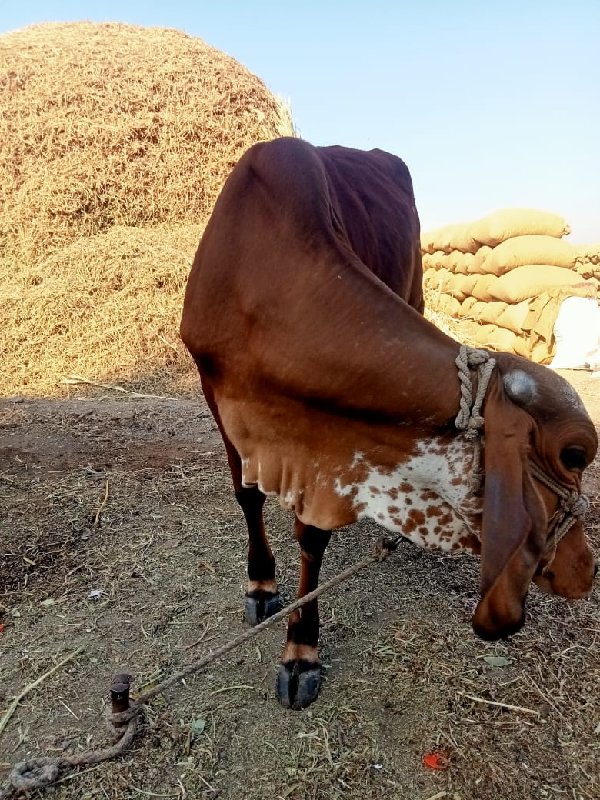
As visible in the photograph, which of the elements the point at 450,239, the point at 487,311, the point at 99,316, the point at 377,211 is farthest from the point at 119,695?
the point at 450,239

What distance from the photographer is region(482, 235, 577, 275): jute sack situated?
9812 millimetres

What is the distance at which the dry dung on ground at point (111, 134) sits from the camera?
26.8 ft

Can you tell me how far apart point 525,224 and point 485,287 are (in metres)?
1.17

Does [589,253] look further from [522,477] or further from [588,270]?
[522,477]

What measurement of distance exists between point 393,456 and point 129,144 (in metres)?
7.79

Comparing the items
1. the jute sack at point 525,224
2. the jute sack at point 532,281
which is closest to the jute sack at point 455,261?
the jute sack at point 525,224

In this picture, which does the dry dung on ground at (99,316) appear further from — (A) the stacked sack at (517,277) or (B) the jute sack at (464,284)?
(B) the jute sack at (464,284)

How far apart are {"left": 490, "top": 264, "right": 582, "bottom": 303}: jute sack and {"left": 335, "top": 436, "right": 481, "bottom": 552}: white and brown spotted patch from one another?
8.28 m

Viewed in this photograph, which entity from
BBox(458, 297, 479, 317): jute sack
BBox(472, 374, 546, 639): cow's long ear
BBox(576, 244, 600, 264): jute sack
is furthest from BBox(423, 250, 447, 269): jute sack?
BBox(472, 374, 546, 639): cow's long ear

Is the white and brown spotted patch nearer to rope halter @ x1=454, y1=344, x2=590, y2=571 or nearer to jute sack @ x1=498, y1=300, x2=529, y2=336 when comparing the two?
rope halter @ x1=454, y1=344, x2=590, y2=571

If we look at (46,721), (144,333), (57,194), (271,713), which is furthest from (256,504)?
(57,194)

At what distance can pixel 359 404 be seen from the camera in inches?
68.7

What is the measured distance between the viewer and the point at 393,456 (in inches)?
69.4

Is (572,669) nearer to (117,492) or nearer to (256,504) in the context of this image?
(256,504)
